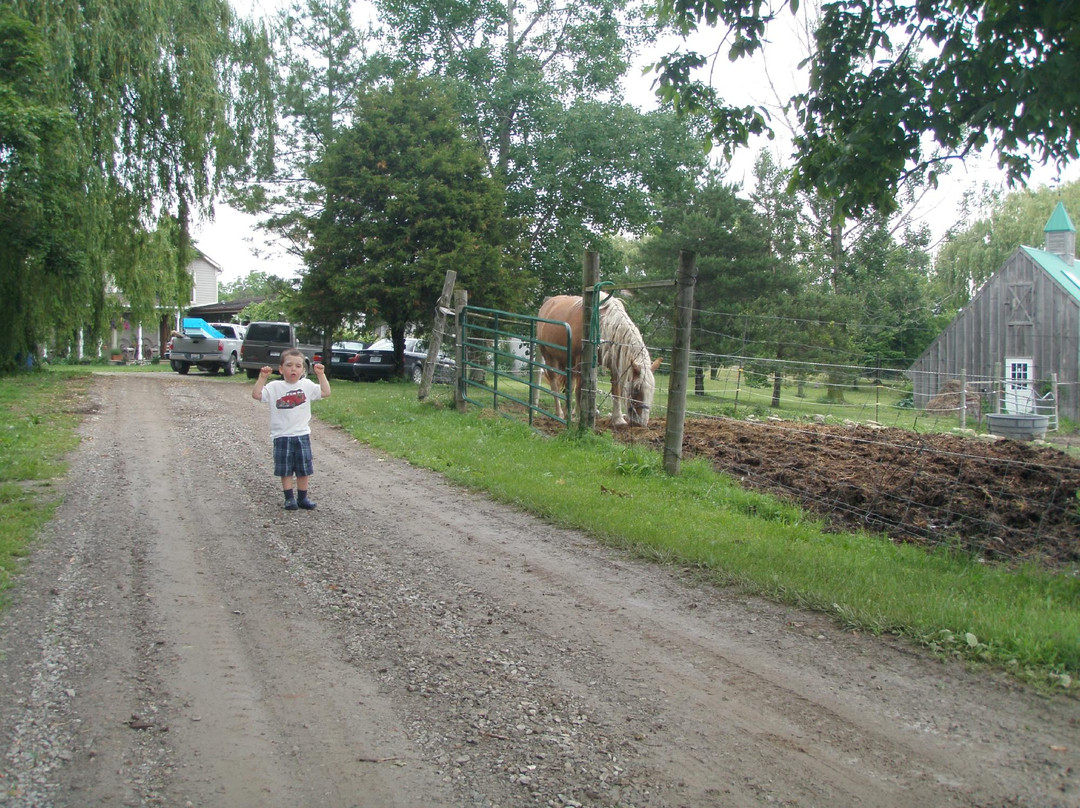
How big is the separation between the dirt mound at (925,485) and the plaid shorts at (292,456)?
4.06 m

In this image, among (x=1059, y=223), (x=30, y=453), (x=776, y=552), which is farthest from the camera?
(x=1059, y=223)

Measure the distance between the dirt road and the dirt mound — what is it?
2.35 m

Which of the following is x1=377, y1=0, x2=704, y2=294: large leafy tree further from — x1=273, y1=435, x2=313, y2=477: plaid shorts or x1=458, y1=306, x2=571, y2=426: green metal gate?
x1=273, y1=435, x2=313, y2=477: plaid shorts

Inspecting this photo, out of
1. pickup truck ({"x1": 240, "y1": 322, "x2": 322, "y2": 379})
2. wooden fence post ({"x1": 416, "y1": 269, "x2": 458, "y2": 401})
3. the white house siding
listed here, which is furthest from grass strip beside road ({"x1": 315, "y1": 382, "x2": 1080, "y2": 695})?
the white house siding

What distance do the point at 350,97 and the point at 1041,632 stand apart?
101 ft

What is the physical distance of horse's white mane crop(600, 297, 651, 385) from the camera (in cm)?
1058

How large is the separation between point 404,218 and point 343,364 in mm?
5571

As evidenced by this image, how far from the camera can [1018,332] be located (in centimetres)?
2458

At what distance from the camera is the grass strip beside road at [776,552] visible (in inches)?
154

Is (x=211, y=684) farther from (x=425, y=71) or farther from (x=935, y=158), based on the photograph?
(x=425, y=71)

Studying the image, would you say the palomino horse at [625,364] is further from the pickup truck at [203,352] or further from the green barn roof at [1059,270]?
the green barn roof at [1059,270]

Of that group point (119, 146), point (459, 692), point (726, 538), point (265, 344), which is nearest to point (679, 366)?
point (726, 538)

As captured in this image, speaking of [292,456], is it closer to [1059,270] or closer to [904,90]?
[904,90]

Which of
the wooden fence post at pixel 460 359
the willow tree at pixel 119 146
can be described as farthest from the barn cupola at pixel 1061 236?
the willow tree at pixel 119 146
